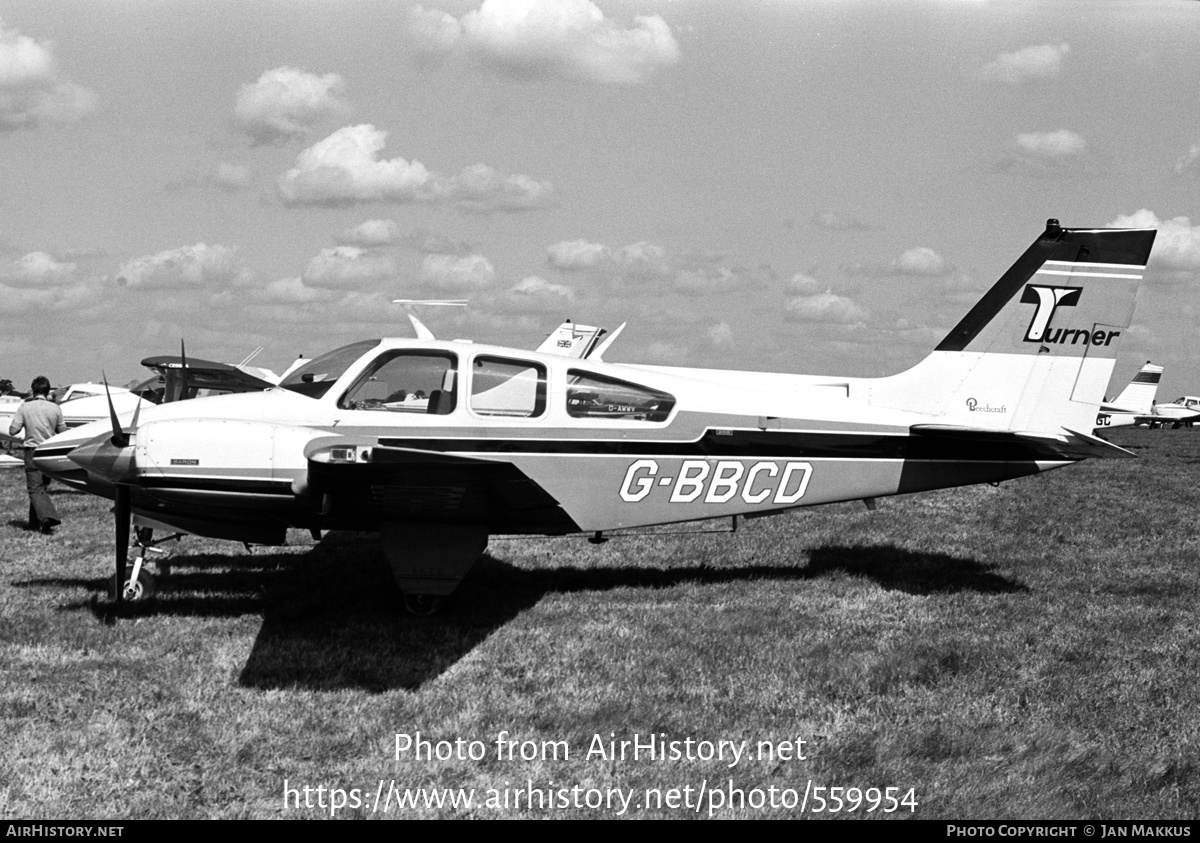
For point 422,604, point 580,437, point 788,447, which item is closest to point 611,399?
point 580,437

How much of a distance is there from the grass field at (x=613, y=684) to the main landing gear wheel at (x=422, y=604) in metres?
0.30

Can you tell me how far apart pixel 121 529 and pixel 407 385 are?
238cm

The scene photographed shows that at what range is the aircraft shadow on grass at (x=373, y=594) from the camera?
Result: 6.96 metres

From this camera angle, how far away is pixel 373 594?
8977 mm

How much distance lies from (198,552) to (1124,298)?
9.43 metres

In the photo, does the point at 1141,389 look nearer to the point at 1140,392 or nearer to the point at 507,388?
the point at 1140,392

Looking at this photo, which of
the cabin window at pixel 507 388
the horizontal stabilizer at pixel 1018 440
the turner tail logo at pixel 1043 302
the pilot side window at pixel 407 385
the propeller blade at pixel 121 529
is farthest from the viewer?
the turner tail logo at pixel 1043 302

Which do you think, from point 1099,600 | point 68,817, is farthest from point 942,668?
point 68,817

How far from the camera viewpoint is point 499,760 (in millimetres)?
5410

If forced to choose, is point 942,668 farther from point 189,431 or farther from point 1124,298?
point 189,431

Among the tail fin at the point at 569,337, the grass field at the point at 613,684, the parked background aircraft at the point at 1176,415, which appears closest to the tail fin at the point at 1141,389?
the parked background aircraft at the point at 1176,415

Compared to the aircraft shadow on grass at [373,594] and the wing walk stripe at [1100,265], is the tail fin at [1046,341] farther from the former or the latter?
the aircraft shadow on grass at [373,594]

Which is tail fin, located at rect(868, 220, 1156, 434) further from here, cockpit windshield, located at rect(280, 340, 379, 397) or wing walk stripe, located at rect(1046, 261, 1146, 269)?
cockpit windshield, located at rect(280, 340, 379, 397)

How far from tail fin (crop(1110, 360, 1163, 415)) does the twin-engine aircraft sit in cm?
4431
